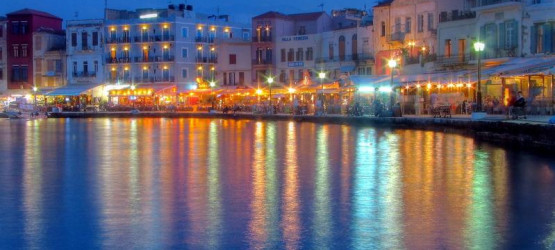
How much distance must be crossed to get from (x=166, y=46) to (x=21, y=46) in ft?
56.6

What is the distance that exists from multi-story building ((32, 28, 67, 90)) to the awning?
8.32 feet

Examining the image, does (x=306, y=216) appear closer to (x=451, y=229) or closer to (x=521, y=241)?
(x=451, y=229)

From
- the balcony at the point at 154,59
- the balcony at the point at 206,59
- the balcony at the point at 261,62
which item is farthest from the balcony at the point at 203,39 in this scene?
the balcony at the point at 261,62

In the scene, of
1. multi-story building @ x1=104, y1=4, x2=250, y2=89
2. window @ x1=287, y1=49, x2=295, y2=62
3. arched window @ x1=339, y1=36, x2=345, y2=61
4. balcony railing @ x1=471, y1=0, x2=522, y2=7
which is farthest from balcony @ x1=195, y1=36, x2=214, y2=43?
balcony railing @ x1=471, y1=0, x2=522, y2=7

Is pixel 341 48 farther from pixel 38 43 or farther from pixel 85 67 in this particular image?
pixel 38 43

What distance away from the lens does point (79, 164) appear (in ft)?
71.6

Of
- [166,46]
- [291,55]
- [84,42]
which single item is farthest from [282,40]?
[84,42]

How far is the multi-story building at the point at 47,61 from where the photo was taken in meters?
84.0

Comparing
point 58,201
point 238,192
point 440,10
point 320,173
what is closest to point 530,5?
point 440,10

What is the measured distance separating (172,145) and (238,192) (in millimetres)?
14159

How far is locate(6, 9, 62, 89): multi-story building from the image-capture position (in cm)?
8375

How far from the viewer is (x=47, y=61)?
85062 millimetres

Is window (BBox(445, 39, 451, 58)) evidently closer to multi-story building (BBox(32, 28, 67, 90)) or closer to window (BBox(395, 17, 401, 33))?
window (BBox(395, 17, 401, 33))

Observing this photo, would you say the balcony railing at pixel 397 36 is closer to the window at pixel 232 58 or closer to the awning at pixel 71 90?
the window at pixel 232 58
